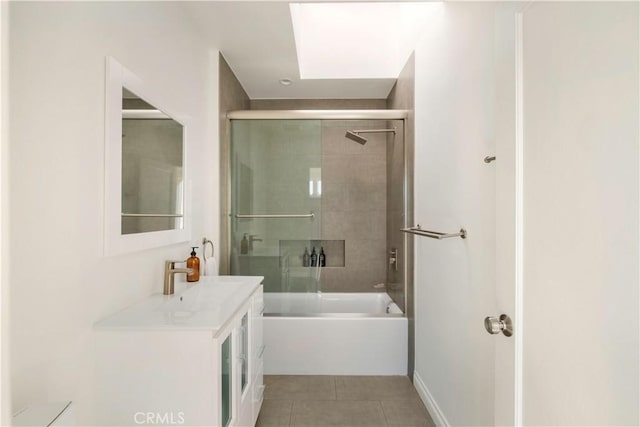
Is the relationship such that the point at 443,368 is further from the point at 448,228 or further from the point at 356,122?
the point at 356,122

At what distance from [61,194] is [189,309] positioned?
66 centimetres

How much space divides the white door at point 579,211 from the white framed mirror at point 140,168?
137 cm

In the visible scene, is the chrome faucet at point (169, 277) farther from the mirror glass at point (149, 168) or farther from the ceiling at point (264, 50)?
the ceiling at point (264, 50)

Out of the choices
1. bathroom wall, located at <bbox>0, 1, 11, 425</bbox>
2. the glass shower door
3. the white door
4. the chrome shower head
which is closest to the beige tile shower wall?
the chrome shower head

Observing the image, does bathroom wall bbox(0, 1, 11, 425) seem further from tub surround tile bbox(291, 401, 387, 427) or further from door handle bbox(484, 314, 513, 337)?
tub surround tile bbox(291, 401, 387, 427)

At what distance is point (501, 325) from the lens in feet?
3.07

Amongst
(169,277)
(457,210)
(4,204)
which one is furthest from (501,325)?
(169,277)

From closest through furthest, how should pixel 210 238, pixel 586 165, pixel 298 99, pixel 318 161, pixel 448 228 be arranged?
pixel 586 165 < pixel 448 228 < pixel 210 238 < pixel 318 161 < pixel 298 99

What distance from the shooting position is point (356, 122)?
309cm

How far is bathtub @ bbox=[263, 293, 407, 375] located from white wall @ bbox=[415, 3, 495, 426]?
1.02 ft

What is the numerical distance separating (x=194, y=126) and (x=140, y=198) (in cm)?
91

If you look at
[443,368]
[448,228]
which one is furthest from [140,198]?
[443,368]

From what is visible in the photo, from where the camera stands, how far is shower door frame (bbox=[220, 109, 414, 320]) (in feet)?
8.91

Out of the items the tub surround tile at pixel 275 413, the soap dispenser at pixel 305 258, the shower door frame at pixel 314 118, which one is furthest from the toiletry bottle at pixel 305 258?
the tub surround tile at pixel 275 413
